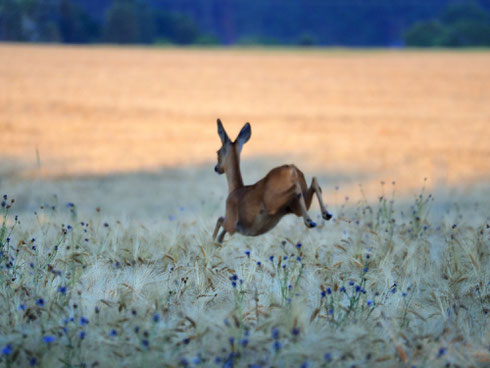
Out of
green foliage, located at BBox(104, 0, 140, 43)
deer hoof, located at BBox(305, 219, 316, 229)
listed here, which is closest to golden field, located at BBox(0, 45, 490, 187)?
deer hoof, located at BBox(305, 219, 316, 229)

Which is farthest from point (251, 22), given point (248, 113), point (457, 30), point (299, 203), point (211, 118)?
point (299, 203)

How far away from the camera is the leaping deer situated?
13.7 feet

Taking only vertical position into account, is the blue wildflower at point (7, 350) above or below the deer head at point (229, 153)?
below

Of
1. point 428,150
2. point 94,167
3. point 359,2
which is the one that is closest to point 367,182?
point 428,150

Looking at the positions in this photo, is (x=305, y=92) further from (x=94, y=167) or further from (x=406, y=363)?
(x=406, y=363)

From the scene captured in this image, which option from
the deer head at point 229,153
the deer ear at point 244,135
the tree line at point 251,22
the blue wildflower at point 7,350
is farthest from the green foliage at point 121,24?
the blue wildflower at point 7,350

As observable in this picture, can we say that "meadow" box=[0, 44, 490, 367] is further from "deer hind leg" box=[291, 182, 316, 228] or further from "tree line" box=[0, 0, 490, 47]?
"tree line" box=[0, 0, 490, 47]

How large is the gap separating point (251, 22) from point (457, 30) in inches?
714

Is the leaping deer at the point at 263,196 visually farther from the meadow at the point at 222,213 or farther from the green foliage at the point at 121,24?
the green foliage at the point at 121,24

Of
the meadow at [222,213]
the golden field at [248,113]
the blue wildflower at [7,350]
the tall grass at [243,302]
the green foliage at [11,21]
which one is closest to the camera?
the blue wildflower at [7,350]

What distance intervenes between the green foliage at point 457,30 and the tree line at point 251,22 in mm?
65

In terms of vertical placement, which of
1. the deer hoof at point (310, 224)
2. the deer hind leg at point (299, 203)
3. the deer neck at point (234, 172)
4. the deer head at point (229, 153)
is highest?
the deer head at point (229, 153)

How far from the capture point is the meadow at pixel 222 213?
3.56 m

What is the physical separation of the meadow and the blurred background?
97 millimetres
